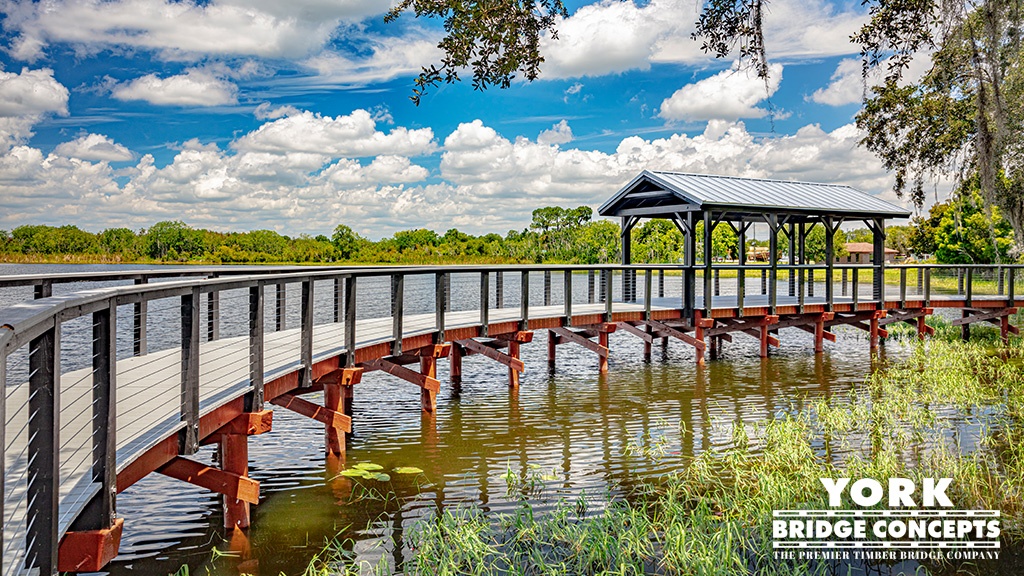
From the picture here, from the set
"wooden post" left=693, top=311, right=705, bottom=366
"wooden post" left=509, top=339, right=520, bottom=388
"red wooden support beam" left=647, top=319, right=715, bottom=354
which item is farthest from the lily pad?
"wooden post" left=693, top=311, right=705, bottom=366


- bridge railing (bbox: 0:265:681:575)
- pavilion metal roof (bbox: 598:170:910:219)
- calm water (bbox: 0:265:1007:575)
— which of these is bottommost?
calm water (bbox: 0:265:1007:575)

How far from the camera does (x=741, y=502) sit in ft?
22.3

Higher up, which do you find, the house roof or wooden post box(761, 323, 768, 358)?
the house roof

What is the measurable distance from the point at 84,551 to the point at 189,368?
1.81 meters

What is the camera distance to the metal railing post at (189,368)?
17.3ft

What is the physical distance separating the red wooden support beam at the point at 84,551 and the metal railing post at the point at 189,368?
1.58 metres

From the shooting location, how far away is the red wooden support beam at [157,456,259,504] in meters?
5.93

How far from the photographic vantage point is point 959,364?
609 inches

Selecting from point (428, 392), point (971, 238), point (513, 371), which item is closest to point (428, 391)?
point (428, 392)

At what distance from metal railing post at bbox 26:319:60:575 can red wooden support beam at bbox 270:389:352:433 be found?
5.28 metres

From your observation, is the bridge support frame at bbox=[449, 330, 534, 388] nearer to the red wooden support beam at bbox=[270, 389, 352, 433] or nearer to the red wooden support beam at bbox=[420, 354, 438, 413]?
the red wooden support beam at bbox=[420, 354, 438, 413]

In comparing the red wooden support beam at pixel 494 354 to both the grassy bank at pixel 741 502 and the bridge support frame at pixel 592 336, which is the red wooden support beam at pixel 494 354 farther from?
the grassy bank at pixel 741 502

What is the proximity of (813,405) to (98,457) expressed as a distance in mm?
10819

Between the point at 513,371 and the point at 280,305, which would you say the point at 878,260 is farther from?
the point at 280,305
